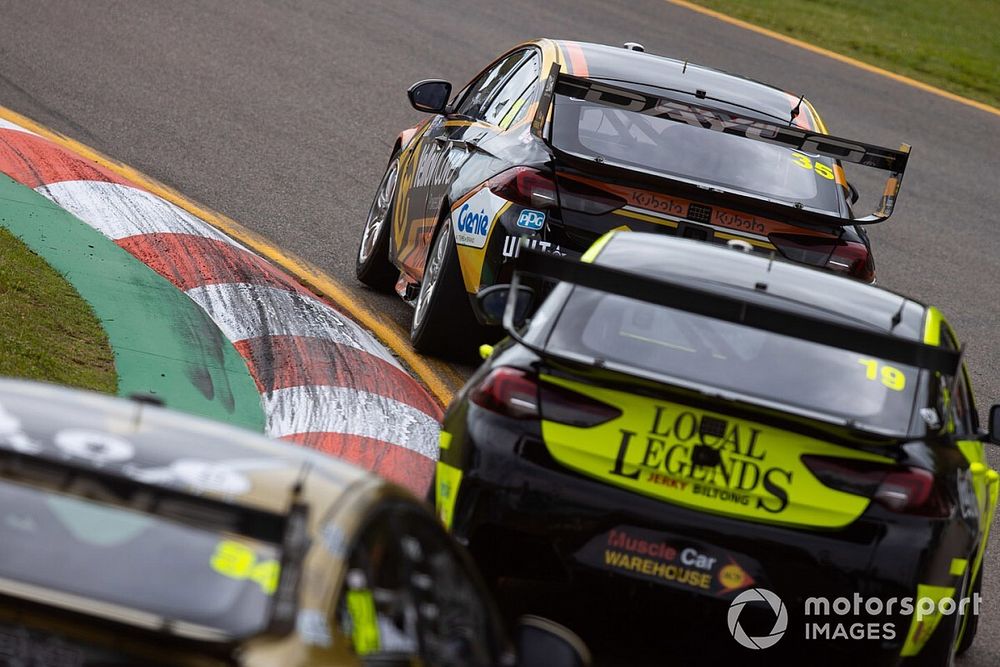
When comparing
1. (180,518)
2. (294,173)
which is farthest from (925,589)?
(294,173)

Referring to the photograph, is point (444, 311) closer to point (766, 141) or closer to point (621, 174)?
point (621, 174)

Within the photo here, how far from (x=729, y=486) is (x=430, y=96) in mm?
5008

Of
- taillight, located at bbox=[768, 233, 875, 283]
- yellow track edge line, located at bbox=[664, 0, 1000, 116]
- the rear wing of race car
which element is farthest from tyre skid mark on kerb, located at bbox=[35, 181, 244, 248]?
yellow track edge line, located at bbox=[664, 0, 1000, 116]

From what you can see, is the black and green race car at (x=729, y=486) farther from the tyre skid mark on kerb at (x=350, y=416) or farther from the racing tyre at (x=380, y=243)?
the racing tyre at (x=380, y=243)

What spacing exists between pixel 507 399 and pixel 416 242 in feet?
13.4

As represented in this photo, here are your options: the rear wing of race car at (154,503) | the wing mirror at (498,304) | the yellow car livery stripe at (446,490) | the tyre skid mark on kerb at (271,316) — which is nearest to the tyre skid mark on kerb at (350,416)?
the tyre skid mark on kerb at (271,316)

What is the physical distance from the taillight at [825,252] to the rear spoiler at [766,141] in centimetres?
9

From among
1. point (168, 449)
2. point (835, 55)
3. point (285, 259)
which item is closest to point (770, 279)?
point (168, 449)

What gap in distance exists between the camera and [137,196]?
10.3m

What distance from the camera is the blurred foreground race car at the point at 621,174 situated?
7.89 meters

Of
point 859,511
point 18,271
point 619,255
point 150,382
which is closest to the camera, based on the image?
point 859,511

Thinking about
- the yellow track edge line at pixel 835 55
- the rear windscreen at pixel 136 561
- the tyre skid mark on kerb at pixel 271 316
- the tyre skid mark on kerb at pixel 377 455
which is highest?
the yellow track edge line at pixel 835 55

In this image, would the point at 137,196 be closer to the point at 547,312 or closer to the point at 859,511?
the point at 547,312

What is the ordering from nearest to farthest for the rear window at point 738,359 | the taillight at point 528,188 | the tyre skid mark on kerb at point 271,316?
the rear window at point 738,359, the taillight at point 528,188, the tyre skid mark on kerb at point 271,316
